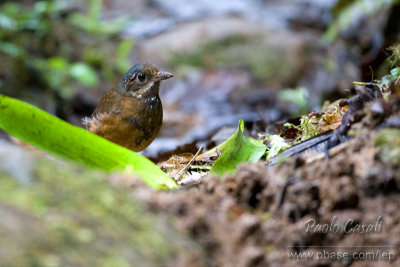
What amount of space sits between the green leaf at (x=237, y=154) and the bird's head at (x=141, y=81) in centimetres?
174

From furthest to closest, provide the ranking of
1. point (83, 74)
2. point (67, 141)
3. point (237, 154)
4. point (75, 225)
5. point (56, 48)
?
point (56, 48)
point (83, 74)
point (237, 154)
point (67, 141)
point (75, 225)

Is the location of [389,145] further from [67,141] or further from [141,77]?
[141,77]

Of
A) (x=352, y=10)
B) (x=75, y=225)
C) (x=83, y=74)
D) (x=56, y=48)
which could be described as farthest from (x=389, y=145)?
(x=56, y=48)

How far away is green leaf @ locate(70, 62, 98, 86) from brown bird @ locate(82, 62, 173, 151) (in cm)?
566

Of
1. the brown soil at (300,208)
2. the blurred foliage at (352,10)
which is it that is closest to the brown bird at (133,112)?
the brown soil at (300,208)

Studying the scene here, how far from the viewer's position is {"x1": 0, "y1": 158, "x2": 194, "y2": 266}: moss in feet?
4.63

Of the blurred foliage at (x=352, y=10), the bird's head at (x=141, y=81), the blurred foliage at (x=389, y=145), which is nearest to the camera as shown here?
the blurred foliage at (x=389, y=145)

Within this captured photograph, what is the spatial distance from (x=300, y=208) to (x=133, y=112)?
92.7 inches

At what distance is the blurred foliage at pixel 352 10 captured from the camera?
28.9 ft

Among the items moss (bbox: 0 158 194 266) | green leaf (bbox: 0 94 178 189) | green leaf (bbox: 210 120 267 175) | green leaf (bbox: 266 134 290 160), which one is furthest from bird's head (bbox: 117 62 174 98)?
moss (bbox: 0 158 194 266)

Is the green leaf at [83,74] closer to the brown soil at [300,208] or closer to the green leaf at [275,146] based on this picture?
the green leaf at [275,146]

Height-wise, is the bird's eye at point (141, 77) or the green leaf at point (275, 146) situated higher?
the bird's eye at point (141, 77)

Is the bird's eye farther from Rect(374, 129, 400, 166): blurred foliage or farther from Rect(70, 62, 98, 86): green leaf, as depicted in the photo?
Rect(70, 62, 98, 86): green leaf

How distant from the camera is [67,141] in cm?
226
